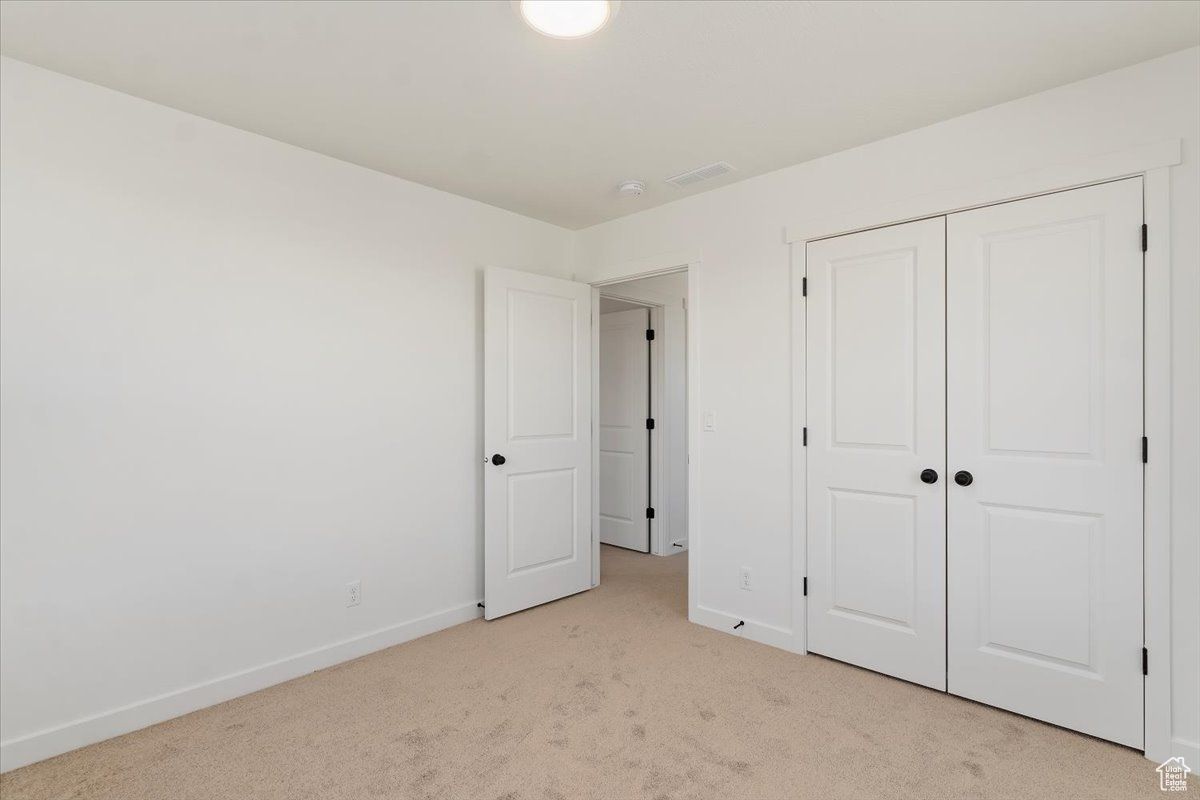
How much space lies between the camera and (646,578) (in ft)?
14.3

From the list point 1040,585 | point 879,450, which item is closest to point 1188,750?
point 1040,585

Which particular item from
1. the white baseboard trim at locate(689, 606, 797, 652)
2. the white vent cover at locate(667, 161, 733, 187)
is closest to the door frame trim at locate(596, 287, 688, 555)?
the white baseboard trim at locate(689, 606, 797, 652)

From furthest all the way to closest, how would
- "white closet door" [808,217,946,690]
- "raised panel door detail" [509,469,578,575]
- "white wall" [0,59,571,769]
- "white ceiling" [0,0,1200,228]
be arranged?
"raised panel door detail" [509,469,578,575] → "white closet door" [808,217,946,690] → "white wall" [0,59,571,769] → "white ceiling" [0,0,1200,228]

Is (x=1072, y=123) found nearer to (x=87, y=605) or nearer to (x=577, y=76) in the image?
(x=577, y=76)

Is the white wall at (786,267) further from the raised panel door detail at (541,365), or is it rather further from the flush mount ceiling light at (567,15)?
the flush mount ceiling light at (567,15)

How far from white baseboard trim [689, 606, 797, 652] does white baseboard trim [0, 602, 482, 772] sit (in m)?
1.48

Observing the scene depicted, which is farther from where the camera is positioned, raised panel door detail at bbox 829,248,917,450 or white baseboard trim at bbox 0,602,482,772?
raised panel door detail at bbox 829,248,917,450

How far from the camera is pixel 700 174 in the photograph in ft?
10.3

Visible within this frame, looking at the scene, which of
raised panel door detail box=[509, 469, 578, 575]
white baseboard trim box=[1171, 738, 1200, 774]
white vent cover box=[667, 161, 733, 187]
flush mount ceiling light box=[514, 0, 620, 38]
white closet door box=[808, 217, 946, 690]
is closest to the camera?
flush mount ceiling light box=[514, 0, 620, 38]

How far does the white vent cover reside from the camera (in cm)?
303

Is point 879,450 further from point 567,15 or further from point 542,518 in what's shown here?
point 567,15

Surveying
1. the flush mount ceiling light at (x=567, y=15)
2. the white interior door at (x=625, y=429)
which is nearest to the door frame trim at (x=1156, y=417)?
the flush mount ceiling light at (x=567, y=15)

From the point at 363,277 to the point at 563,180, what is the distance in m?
1.19

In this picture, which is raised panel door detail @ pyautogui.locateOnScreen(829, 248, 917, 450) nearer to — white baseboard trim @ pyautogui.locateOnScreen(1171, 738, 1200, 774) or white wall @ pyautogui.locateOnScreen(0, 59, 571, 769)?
white baseboard trim @ pyautogui.locateOnScreen(1171, 738, 1200, 774)
